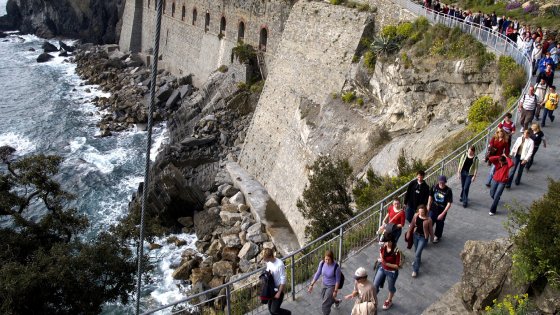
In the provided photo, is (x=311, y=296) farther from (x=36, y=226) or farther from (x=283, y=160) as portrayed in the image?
(x=283, y=160)

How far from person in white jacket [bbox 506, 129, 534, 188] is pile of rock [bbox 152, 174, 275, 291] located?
1294 centimetres

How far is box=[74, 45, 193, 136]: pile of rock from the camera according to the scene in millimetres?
45562

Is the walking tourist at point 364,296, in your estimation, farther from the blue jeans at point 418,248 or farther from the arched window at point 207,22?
the arched window at point 207,22

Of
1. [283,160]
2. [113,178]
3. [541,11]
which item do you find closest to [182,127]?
[113,178]

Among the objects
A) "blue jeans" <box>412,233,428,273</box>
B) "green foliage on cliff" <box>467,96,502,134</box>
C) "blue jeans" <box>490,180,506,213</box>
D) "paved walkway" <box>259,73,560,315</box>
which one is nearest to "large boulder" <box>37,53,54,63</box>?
"green foliage on cliff" <box>467,96,502,134</box>

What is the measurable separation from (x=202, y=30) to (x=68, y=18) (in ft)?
130

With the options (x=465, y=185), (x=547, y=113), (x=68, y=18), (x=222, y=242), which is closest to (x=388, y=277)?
(x=465, y=185)

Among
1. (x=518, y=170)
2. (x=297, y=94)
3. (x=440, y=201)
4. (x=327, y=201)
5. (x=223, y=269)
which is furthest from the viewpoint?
(x=297, y=94)

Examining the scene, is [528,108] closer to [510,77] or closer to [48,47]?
[510,77]

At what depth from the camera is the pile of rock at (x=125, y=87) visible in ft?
149

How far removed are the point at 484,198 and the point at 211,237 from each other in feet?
54.8

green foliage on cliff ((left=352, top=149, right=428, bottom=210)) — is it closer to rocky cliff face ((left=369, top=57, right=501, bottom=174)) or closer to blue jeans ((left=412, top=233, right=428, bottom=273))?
rocky cliff face ((left=369, top=57, right=501, bottom=174))

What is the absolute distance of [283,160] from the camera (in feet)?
94.8

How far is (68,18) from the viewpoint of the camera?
76438 millimetres
